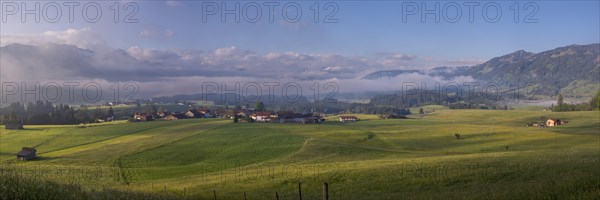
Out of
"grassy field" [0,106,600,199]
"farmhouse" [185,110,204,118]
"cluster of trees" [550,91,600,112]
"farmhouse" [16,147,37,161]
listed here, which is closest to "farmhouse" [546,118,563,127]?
"grassy field" [0,106,600,199]

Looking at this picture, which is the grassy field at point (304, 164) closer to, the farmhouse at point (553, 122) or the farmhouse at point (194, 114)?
the farmhouse at point (553, 122)

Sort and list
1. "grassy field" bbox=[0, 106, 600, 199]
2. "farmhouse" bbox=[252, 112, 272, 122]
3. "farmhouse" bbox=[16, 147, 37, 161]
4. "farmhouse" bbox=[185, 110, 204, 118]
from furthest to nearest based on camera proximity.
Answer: "farmhouse" bbox=[185, 110, 204, 118], "farmhouse" bbox=[252, 112, 272, 122], "farmhouse" bbox=[16, 147, 37, 161], "grassy field" bbox=[0, 106, 600, 199]

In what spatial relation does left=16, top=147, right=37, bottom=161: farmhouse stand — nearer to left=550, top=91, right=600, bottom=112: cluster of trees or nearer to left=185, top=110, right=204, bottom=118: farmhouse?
left=185, top=110, right=204, bottom=118: farmhouse

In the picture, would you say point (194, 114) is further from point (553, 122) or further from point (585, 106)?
point (585, 106)

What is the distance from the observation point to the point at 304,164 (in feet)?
177

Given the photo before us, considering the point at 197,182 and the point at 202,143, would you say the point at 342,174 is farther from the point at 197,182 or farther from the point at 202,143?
the point at 202,143

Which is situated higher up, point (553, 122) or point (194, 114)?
point (194, 114)

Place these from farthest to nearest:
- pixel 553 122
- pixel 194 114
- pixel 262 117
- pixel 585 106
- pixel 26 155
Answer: pixel 585 106, pixel 194 114, pixel 262 117, pixel 553 122, pixel 26 155

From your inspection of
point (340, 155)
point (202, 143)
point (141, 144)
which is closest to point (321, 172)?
point (340, 155)

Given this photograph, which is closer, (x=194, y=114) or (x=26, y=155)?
(x=26, y=155)

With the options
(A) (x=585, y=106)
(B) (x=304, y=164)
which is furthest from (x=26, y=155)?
(A) (x=585, y=106)

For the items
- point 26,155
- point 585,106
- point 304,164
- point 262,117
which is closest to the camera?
point 304,164

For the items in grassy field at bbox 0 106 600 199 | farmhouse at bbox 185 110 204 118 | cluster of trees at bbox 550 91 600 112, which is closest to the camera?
grassy field at bbox 0 106 600 199

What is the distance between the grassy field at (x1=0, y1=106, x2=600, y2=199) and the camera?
24.8 m
